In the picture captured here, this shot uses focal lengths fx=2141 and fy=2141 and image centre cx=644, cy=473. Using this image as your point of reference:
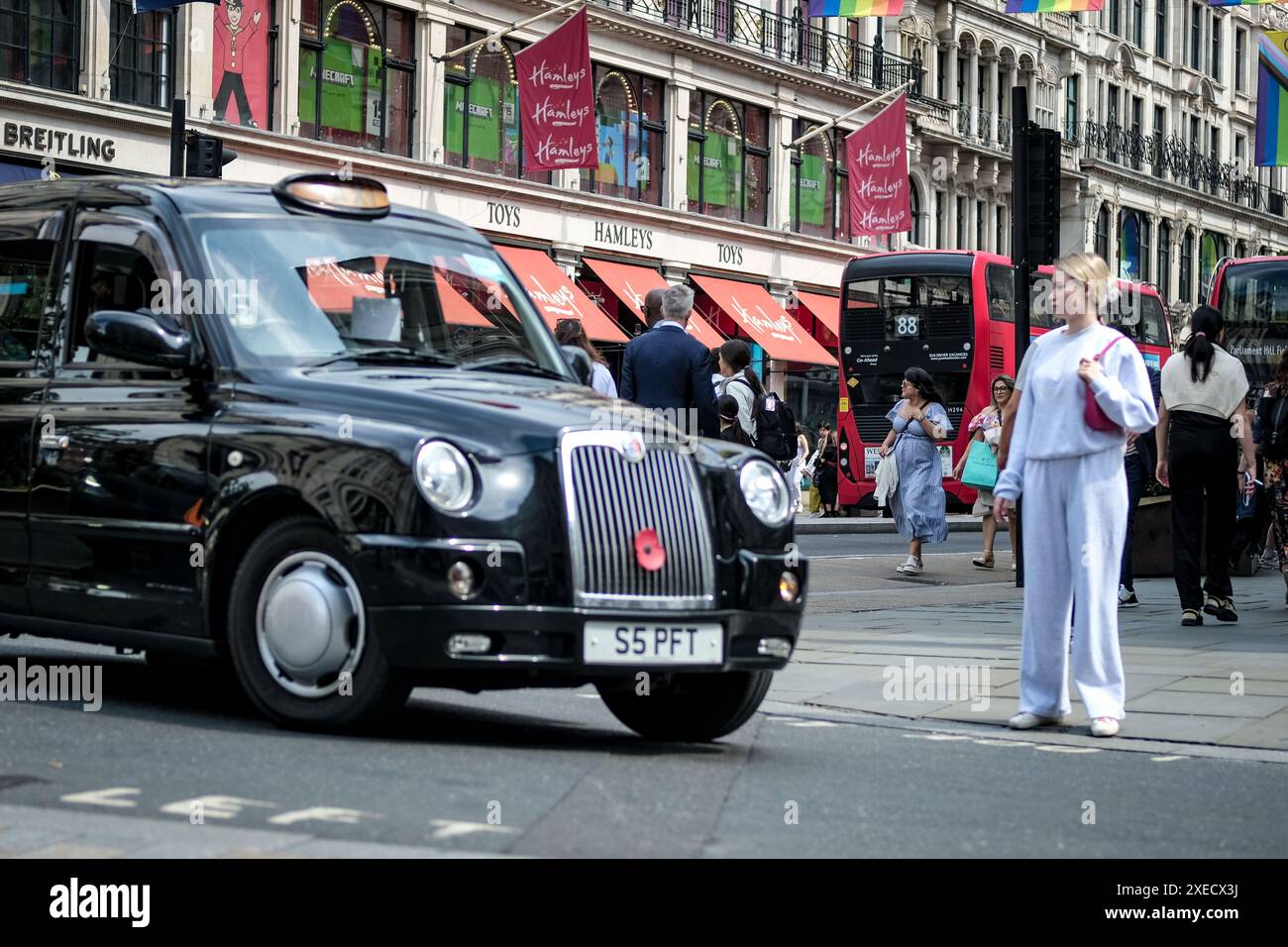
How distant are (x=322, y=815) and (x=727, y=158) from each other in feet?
132

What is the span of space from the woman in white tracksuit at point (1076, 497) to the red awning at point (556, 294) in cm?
2832

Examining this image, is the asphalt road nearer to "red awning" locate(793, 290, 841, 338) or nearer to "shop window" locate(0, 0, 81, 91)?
"shop window" locate(0, 0, 81, 91)

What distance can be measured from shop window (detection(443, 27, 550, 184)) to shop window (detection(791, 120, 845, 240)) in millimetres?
10207

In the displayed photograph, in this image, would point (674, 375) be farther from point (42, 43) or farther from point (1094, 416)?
point (42, 43)

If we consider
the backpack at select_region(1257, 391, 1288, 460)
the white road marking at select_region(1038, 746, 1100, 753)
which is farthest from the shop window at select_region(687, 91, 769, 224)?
the white road marking at select_region(1038, 746, 1100, 753)

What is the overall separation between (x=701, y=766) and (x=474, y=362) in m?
1.81

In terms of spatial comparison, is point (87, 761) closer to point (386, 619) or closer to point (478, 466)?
point (386, 619)

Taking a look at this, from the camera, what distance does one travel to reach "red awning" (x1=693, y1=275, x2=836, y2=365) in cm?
4300

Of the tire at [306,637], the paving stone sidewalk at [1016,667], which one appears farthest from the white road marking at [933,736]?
the tire at [306,637]

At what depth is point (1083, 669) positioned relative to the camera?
812 centimetres

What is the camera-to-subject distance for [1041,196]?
16.3m

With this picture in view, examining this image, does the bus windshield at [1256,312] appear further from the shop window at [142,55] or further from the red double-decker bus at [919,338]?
the shop window at [142,55]

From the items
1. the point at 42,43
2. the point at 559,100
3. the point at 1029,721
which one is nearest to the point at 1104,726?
the point at 1029,721
